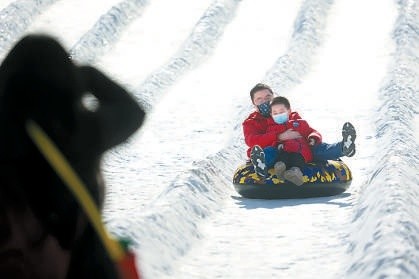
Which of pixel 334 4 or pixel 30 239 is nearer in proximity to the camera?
pixel 30 239

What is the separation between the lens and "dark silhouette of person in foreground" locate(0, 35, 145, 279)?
4.23ft

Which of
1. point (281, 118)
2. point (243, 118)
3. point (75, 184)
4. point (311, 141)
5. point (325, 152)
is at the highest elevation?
point (75, 184)

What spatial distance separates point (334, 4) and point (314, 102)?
5559mm

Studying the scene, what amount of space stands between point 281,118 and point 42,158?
5.70 m

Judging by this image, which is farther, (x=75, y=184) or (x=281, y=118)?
(x=281, y=118)

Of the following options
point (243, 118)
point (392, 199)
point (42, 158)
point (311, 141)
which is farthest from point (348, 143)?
point (42, 158)

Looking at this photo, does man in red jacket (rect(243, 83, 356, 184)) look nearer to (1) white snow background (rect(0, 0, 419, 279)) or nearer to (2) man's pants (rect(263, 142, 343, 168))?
(2) man's pants (rect(263, 142, 343, 168))

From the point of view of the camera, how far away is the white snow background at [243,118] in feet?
17.4

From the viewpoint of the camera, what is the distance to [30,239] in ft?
4.28

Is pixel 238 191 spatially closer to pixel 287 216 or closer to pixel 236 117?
pixel 287 216

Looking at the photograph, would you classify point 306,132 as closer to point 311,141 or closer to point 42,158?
point 311,141

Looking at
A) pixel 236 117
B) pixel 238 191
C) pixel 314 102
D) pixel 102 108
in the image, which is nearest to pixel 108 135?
pixel 102 108

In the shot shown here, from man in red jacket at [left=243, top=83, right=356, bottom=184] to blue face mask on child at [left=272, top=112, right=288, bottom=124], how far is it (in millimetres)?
57

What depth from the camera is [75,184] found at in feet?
4.08
